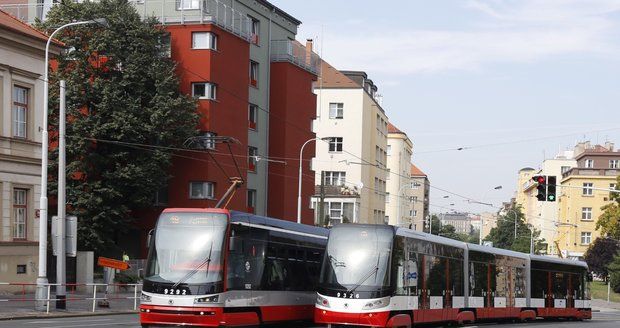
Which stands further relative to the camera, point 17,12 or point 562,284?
point 17,12

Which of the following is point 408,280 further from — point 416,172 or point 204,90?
point 416,172

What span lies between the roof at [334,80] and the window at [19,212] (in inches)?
2207

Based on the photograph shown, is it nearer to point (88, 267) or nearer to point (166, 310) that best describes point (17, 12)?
point (88, 267)

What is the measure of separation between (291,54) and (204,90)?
11.4 metres

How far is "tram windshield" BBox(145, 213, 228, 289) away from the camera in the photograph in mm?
20578

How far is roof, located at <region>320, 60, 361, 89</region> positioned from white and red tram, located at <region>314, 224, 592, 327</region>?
2252 inches

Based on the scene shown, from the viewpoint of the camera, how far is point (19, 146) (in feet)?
123

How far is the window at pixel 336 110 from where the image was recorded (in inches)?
3615

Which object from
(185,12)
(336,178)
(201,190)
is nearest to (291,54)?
(185,12)

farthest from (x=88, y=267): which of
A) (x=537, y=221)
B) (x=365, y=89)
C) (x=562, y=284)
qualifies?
(x=537, y=221)

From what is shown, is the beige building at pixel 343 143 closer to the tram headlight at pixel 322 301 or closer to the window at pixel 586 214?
the window at pixel 586 214

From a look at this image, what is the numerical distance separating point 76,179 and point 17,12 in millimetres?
12275

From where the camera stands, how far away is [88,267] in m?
40.9

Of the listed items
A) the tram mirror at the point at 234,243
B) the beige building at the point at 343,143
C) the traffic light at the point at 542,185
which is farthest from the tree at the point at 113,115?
the beige building at the point at 343,143
